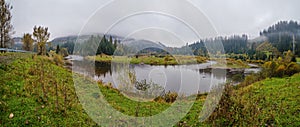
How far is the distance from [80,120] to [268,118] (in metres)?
5.47

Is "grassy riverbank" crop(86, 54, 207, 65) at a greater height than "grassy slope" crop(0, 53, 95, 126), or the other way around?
"grassy riverbank" crop(86, 54, 207, 65)

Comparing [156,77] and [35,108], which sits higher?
[156,77]

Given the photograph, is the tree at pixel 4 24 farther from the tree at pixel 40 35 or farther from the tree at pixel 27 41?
the tree at pixel 27 41

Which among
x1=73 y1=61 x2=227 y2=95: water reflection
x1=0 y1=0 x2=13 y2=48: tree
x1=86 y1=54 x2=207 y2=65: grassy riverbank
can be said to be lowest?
x1=73 y1=61 x2=227 y2=95: water reflection

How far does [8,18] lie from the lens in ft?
57.3

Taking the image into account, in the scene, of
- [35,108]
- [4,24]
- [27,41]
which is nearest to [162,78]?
[35,108]

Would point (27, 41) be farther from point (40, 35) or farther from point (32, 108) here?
point (32, 108)

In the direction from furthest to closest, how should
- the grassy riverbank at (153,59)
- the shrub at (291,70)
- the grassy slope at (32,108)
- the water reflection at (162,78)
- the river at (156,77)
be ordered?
the shrub at (291,70), the water reflection at (162,78), the river at (156,77), the grassy riverbank at (153,59), the grassy slope at (32,108)

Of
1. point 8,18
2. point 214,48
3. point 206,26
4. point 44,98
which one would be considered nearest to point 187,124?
point 214,48

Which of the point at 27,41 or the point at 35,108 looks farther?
the point at 27,41

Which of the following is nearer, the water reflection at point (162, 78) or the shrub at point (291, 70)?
the water reflection at point (162, 78)

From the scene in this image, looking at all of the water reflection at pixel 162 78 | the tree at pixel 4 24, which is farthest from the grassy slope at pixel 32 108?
the tree at pixel 4 24

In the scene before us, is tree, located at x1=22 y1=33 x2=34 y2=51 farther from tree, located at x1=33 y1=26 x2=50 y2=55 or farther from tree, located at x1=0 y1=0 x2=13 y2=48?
tree, located at x1=0 y1=0 x2=13 y2=48

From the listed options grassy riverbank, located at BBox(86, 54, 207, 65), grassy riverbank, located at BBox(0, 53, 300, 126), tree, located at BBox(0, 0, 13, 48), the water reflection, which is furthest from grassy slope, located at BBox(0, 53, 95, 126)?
tree, located at BBox(0, 0, 13, 48)
